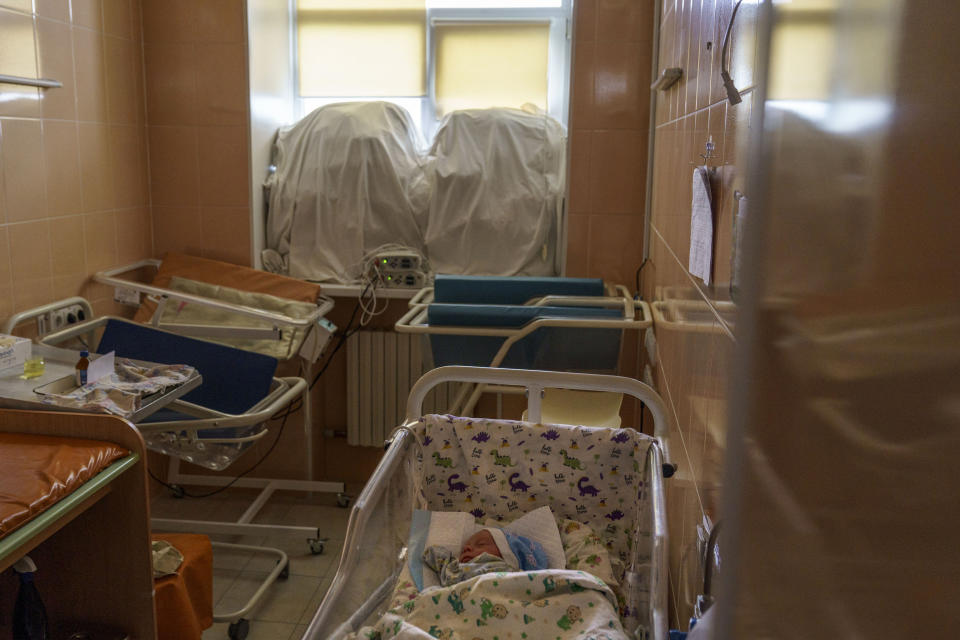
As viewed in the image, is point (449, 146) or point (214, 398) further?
point (449, 146)

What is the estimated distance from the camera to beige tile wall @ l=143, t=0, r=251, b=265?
10.4 ft

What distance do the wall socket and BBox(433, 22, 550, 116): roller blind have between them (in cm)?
164

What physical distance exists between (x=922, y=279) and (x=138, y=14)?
3512mm

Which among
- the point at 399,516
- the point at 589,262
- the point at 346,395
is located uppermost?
the point at 589,262

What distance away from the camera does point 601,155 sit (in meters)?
3.10

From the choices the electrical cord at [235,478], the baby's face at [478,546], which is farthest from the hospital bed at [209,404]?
the baby's face at [478,546]

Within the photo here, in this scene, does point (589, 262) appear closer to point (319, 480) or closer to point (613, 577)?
point (319, 480)

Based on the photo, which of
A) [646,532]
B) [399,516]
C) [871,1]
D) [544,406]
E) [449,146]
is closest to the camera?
[871,1]

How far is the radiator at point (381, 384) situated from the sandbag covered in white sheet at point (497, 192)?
375 millimetres

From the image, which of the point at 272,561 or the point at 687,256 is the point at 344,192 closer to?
the point at 272,561

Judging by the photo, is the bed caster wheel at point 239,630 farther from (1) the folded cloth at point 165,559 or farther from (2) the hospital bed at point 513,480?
(2) the hospital bed at point 513,480

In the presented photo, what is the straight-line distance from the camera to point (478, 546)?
1657 mm

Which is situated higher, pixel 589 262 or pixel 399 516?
pixel 589 262

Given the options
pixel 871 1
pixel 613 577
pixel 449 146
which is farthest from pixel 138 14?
pixel 871 1
